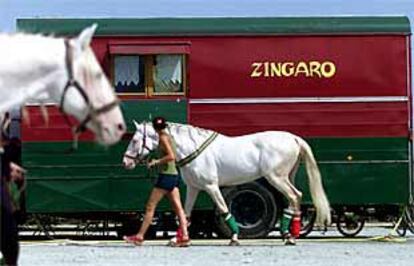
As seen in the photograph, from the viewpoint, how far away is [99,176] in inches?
751

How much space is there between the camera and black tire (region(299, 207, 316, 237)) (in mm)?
19359

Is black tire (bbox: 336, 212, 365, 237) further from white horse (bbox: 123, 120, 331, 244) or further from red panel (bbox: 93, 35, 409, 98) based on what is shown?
red panel (bbox: 93, 35, 409, 98)

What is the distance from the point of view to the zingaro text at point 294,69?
1919 centimetres

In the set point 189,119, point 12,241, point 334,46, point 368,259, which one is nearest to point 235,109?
point 189,119

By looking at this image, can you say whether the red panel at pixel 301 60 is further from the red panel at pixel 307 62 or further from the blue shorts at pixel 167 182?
the blue shorts at pixel 167 182

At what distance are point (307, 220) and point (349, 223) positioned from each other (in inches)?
43.5

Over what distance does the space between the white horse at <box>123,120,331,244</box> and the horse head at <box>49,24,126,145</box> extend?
9.97 meters

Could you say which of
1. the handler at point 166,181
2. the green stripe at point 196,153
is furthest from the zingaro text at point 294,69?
the handler at point 166,181

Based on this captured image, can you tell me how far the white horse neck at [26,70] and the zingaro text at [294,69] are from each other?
1217 centimetres

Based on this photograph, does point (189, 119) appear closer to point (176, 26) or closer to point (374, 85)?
point (176, 26)

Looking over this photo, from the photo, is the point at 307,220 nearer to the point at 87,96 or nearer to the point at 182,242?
the point at 182,242

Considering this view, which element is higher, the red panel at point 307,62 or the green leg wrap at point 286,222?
the red panel at point 307,62

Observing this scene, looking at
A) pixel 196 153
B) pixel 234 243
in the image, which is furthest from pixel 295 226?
pixel 196 153

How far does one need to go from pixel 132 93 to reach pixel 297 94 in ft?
9.13
